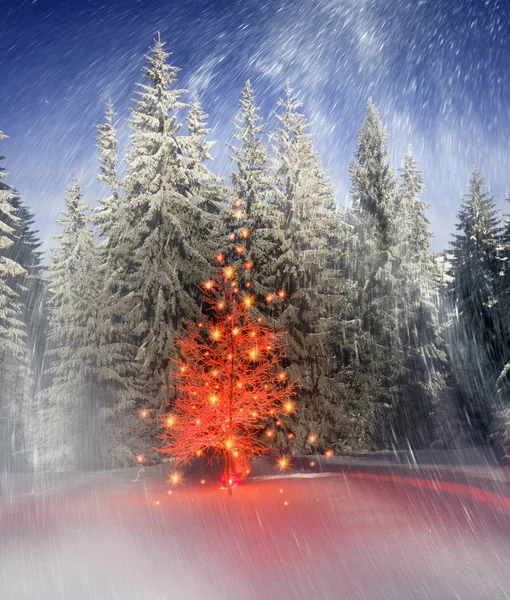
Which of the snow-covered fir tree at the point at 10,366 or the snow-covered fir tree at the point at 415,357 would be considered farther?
the snow-covered fir tree at the point at 415,357

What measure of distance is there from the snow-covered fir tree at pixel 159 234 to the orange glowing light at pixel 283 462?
17.7 ft

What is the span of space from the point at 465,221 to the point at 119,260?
19.5m

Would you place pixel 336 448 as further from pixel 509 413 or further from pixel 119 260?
pixel 119 260

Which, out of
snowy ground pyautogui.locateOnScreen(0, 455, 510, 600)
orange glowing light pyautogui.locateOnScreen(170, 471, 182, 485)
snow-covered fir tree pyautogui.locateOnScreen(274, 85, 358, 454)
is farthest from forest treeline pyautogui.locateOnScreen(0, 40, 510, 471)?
snowy ground pyautogui.locateOnScreen(0, 455, 510, 600)

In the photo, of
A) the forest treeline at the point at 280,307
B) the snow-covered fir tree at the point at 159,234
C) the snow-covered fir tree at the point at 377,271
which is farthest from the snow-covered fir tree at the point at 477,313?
the snow-covered fir tree at the point at 159,234

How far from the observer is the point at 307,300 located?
23.7 m

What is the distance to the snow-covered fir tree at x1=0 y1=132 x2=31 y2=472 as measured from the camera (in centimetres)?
2447

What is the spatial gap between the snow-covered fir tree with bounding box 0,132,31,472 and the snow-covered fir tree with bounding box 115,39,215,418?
5.20m

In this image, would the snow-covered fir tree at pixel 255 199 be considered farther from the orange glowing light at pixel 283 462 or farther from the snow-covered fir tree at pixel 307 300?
the orange glowing light at pixel 283 462

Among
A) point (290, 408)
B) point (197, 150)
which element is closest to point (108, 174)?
point (197, 150)

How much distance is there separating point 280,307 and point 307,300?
4.11ft

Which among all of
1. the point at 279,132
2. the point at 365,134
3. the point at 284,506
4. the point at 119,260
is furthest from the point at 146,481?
the point at 365,134

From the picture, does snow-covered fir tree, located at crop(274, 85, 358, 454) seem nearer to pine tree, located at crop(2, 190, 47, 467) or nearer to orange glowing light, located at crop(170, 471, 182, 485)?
orange glowing light, located at crop(170, 471, 182, 485)

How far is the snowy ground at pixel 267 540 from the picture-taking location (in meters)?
9.36
